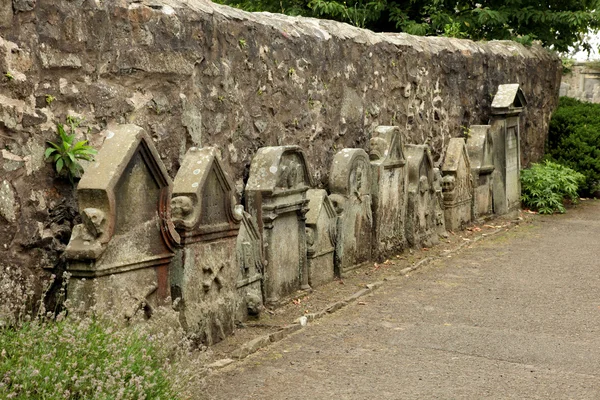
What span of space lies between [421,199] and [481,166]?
81.5 inches

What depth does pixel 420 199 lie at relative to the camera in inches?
378

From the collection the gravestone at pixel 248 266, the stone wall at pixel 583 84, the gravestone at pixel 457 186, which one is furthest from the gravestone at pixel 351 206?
the stone wall at pixel 583 84

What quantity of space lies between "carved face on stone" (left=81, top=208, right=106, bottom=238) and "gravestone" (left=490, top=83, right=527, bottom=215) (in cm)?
788

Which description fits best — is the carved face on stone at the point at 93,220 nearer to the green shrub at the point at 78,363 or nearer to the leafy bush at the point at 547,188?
the green shrub at the point at 78,363

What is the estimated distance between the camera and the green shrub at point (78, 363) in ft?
12.5

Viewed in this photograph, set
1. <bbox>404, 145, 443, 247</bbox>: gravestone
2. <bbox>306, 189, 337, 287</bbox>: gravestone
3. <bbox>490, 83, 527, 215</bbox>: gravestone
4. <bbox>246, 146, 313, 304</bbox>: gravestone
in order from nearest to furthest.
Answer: <bbox>246, 146, 313, 304</bbox>: gravestone → <bbox>306, 189, 337, 287</bbox>: gravestone → <bbox>404, 145, 443, 247</bbox>: gravestone → <bbox>490, 83, 527, 215</bbox>: gravestone

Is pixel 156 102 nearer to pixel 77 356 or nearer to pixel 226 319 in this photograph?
pixel 226 319

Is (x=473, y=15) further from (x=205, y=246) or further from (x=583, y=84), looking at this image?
(x=205, y=246)

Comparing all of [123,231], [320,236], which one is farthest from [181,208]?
[320,236]

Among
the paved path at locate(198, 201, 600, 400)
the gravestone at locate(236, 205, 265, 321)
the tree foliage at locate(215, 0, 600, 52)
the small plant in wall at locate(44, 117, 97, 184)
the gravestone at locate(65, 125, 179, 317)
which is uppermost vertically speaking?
the tree foliage at locate(215, 0, 600, 52)

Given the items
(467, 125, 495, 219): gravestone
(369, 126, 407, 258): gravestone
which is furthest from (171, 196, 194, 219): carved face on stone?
(467, 125, 495, 219): gravestone

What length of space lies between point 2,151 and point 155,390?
1.50 metres

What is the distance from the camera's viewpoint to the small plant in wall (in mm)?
5109

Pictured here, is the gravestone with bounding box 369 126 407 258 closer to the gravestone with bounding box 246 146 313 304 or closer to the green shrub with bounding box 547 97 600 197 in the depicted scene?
the gravestone with bounding box 246 146 313 304
